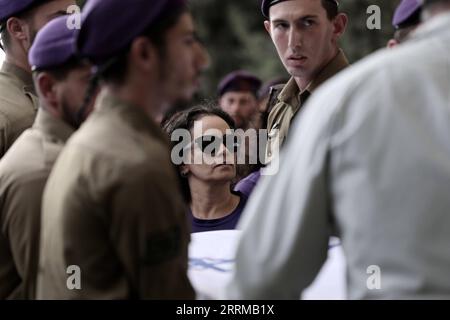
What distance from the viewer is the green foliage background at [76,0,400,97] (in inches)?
711

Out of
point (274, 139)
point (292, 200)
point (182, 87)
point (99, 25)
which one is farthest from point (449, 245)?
point (274, 139)

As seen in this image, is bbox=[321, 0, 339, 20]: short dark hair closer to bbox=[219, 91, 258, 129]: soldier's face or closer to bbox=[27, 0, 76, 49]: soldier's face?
bbox=[27, 0, 76, 49]: soldier's face

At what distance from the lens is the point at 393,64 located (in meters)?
2.42

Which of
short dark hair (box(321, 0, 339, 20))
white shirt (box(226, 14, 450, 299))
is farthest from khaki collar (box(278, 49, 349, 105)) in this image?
white shirt (box(226, 14, 450, 299))

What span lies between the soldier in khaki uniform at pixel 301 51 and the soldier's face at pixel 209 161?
217 millimetres

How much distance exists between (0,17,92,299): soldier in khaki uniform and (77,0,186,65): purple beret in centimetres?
44

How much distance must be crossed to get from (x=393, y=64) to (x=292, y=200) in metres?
0.42

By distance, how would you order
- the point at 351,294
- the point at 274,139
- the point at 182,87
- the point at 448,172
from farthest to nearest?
the point at 274,139, the point at 182,87, the point at 351,294, the point at 448,172

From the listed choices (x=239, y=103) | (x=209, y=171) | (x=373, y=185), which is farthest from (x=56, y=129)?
(x=239, y=103)

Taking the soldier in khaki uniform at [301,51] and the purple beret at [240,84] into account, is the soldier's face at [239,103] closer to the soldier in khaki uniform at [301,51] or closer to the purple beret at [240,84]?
the purple beret at [240,84]

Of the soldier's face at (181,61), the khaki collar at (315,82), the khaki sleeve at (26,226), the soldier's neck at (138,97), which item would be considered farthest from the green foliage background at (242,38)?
the soldier's neck at (138,97)
